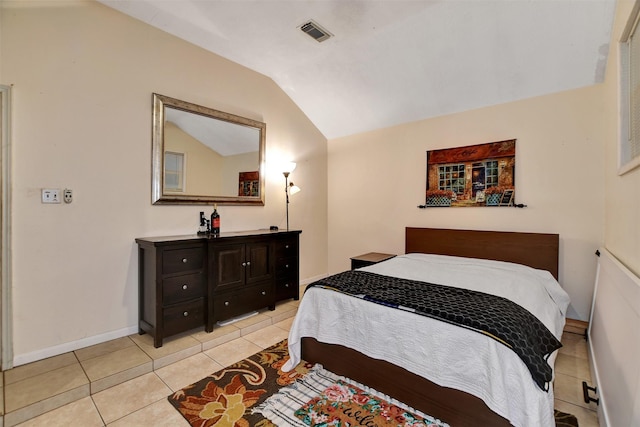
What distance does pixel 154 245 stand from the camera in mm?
2479

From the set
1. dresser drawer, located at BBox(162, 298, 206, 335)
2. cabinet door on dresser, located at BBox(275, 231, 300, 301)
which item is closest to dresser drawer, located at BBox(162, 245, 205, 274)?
dresser drawer, located at BBox(162, 298, 206, 335)

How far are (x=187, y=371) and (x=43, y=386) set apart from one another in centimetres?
89

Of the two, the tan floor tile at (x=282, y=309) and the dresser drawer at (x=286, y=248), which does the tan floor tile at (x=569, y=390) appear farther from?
the dresser drawer at (x=286, y=248)

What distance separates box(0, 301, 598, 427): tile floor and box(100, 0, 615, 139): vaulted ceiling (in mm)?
2689

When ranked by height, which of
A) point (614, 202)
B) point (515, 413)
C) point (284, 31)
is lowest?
point (515, 413)

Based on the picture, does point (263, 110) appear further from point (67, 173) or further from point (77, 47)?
point (67, 173)

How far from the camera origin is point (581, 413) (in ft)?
5.79

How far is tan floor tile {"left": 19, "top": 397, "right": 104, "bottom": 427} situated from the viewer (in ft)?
5.63

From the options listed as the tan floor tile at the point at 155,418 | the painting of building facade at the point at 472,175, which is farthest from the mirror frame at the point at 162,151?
the painting of building facade at the point at 472,175

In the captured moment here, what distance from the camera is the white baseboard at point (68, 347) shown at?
221 cm

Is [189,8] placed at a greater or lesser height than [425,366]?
greater

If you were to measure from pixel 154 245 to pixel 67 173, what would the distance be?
922mm

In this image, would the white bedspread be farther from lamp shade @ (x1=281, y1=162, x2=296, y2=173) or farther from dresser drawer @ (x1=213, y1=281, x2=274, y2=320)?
lamp shade @ (x1=281, y1=162, x2=296, y2=173)

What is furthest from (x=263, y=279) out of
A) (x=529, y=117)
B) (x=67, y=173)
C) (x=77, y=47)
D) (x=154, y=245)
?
(x=529, y=117)
